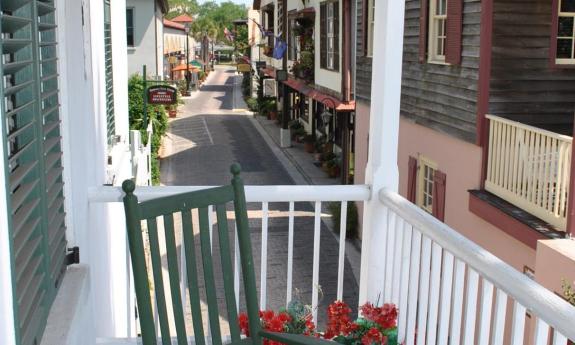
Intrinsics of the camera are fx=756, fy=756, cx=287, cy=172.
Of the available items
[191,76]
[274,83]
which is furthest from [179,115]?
[191,76]

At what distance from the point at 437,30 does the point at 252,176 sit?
919 cm

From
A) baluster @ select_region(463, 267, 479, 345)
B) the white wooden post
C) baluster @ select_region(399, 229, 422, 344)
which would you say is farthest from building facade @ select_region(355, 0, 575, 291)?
baluster @ select_region(463, 267, 479, 345)

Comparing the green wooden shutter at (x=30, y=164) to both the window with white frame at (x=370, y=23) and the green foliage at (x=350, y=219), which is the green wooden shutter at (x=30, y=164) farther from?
the window with white frame at (x=370, y=23)

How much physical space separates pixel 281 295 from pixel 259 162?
36.1 ft

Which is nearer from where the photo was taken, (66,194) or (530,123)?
(66,194)

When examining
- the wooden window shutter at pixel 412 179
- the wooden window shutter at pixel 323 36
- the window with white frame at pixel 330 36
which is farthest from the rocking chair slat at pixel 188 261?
the wooden window shutter at pixel 323 36

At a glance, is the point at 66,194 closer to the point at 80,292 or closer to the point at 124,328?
the point at 80,292

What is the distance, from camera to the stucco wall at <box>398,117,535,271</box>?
317 inches

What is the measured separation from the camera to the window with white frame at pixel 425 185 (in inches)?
429

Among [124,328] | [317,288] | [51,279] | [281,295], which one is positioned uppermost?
[51,279]

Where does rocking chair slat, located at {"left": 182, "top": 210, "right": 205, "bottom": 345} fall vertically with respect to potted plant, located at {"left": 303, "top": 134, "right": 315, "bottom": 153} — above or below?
above

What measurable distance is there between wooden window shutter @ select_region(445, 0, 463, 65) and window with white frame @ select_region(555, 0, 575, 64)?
1.19m

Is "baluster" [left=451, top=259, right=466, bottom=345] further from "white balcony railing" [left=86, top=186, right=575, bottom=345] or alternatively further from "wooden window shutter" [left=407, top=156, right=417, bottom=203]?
"wooden window shutter" [left=407, top=156, right=417, bottom=203]

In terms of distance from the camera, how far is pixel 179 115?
3494 cm
